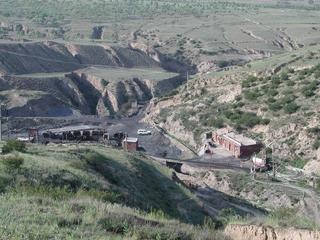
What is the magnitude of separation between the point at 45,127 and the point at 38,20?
95619 mm

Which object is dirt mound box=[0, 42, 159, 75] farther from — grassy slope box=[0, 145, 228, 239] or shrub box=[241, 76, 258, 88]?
grassy slope box=[0, 145, 228, 239]

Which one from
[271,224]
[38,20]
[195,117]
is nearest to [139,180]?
[271,224]

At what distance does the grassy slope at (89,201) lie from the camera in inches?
463

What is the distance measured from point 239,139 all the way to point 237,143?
167 cm

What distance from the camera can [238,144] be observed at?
55.6 metres

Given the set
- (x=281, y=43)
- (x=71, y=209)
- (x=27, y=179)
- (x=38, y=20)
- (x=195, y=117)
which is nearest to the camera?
(x=71, y=209)

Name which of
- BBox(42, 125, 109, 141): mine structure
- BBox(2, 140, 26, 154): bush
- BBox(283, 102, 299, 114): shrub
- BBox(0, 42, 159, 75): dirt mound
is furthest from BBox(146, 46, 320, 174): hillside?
BBox(2, 140, 26, 154): bush

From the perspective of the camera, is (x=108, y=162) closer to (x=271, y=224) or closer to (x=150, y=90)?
(x=271, y=224)

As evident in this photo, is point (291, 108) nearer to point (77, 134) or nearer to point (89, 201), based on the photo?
point (77, 134)

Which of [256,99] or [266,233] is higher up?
[266,233]

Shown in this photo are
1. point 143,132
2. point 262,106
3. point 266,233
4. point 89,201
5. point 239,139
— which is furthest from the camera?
point 143,132

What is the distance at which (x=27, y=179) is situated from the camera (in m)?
18.9

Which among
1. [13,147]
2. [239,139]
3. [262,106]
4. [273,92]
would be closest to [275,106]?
[262,106]

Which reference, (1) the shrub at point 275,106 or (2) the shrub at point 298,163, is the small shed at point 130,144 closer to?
(1) the shrub at point 275,106
